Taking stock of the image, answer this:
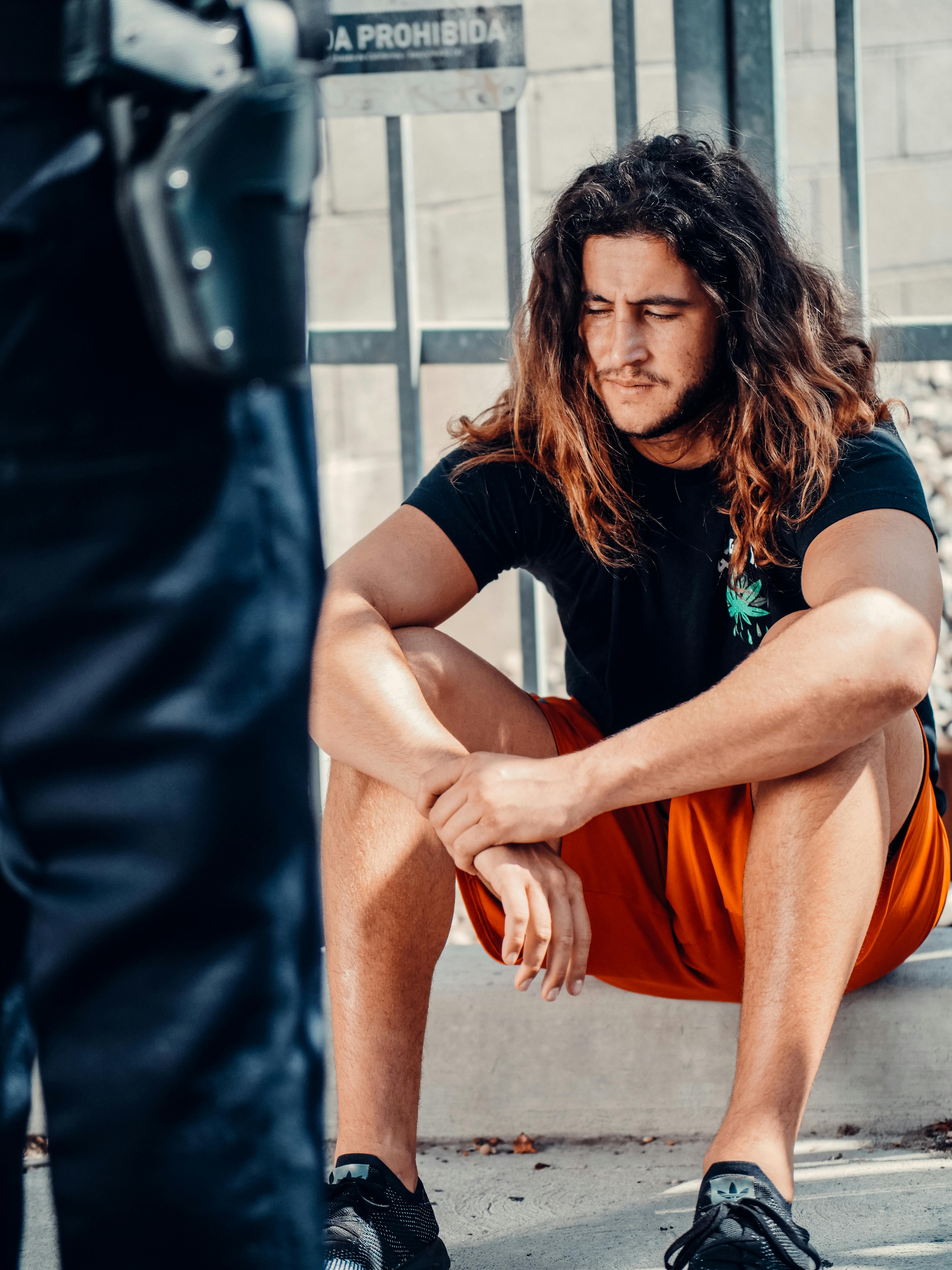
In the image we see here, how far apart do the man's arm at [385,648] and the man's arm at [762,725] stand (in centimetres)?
6

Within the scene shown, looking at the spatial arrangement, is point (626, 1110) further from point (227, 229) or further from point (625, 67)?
point (625, 67)

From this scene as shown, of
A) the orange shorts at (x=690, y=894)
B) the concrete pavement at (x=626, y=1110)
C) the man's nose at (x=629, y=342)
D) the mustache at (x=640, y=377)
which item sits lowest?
the concrete pavement at (x=626, y=1110)

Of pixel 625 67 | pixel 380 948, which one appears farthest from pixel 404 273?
pixel 380 948

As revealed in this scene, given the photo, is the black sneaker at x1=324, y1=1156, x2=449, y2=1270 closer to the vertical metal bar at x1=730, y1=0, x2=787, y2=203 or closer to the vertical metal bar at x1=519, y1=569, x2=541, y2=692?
the vertical metal bar at x1=519, y1=569, x2=541, y2=692

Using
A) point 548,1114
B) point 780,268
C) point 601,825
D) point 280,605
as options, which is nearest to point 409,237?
point 780,268

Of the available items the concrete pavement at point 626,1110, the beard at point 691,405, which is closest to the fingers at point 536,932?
the concrete pavement at point 626,1110

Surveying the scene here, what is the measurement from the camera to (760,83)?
2.03 metres

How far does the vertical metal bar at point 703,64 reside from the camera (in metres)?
2.04

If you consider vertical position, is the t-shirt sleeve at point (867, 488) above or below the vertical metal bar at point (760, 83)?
below

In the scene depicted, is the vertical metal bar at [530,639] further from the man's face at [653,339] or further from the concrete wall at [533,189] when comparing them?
the concrete wall at [533,189]

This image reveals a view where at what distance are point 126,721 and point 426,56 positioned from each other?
178cm

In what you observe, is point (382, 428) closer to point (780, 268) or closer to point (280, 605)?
point (780, 268)

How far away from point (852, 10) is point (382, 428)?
275cm

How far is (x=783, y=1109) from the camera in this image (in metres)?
1.28
